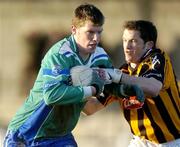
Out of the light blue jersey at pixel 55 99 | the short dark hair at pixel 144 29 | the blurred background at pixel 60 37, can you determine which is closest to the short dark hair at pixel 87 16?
the light blue jersey at pixel 55 99

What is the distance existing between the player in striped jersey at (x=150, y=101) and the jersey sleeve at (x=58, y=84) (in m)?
0.82

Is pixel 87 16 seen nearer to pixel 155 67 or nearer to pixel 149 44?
pixel 155 67

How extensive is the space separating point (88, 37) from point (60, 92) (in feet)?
1.33

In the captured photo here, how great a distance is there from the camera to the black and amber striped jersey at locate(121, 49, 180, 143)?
5898mm

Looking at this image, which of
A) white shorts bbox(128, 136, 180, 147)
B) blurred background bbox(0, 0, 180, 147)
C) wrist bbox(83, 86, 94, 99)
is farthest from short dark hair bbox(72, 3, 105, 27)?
blurred background bbox(0, 0, 180, 147)

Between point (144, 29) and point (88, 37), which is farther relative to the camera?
point (144, 29)

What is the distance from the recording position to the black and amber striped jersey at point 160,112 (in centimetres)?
590

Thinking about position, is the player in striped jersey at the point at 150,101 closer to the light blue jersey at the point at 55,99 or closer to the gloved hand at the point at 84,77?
the light blue jersey at the point at 55,99

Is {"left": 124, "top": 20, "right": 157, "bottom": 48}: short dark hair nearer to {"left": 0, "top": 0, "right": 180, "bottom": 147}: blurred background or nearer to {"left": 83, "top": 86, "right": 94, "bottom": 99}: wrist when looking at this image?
{"left": 83, "top": 86, "right": 94, "bottom": 99}: wrist

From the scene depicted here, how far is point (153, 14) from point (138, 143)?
321 cm

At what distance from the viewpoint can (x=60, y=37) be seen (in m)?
9.19

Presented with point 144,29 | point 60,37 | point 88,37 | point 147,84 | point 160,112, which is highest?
point 88,37

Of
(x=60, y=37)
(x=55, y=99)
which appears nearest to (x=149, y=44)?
(x=55, y=99)

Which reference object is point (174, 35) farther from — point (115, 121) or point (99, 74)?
point (99, 74)
